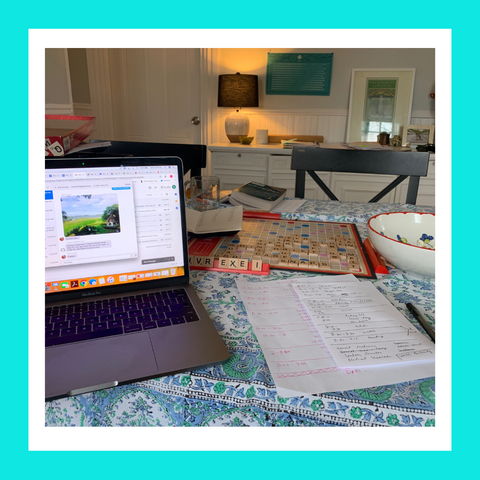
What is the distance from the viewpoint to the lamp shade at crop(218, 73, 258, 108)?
2.88 metres

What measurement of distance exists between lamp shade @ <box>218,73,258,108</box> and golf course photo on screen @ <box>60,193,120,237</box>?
2.54 meters

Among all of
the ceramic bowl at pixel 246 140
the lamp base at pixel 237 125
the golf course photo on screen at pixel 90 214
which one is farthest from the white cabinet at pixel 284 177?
the golf course photo on screen at pixel 90 214

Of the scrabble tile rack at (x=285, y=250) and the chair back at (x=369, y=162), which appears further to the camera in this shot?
the chair back at (x=369, y=162)

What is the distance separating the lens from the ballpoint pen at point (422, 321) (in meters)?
0.53

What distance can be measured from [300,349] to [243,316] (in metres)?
0.12

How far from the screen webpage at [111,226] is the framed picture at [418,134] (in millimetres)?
2769

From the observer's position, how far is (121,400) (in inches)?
16.8

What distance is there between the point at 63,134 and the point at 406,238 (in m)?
0.99

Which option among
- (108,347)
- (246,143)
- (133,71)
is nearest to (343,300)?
(108,347)

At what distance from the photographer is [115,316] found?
56 cm

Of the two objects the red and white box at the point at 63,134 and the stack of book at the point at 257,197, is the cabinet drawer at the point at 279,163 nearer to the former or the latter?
the stack of book at the point at 257,197

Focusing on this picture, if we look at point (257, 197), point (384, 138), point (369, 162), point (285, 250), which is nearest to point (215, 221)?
point (285, 250)

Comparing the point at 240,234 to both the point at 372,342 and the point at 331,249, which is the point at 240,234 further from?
the point at 372,342

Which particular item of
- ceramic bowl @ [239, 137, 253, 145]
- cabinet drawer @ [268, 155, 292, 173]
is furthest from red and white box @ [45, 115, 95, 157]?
ceramic bowl @ [239, 137, 253, 145]
